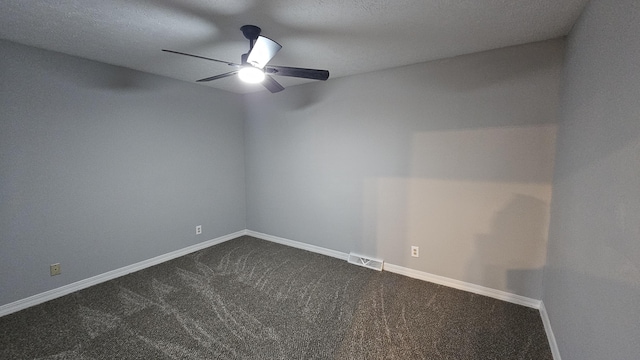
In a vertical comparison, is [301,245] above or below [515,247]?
below

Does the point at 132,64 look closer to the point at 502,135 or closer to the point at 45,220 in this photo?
the point at 45,220

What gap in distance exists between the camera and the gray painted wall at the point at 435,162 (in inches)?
85.4

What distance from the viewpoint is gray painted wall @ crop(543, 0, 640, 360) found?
3.07ft

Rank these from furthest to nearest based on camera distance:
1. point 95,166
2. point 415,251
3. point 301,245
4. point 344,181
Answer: point 301,245 → point 344,181 → point 415,251 → point 95,166

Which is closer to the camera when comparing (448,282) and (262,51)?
(262,51)

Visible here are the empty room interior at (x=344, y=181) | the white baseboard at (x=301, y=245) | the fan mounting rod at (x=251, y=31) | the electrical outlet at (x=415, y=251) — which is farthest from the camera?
the white baseboard at (x=301, y=245)

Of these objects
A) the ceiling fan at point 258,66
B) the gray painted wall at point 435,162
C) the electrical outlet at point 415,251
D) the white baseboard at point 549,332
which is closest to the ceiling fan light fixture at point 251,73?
the ceiling fan at point 258,66

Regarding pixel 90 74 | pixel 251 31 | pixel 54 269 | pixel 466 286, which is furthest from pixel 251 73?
pixel 466 286

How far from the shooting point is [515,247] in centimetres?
228

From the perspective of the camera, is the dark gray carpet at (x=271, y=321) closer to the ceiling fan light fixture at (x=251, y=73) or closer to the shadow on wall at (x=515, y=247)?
the shadow on wall at (x=515, y=247)

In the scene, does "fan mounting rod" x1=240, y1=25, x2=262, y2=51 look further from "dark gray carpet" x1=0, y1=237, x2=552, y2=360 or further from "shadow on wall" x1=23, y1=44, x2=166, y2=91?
"dark gray carpet" x1=0, y1=237, x2=552, y2=360

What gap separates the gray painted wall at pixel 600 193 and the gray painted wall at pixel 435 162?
14.2 inches

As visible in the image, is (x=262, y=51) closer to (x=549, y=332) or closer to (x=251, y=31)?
(x=251, y=31)

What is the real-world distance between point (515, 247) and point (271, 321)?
7.46 feet
